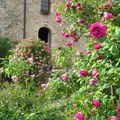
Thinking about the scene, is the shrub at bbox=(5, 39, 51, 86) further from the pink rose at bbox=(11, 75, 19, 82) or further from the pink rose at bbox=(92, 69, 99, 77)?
the pink rose at bbox=(92, 69, 99, 77)

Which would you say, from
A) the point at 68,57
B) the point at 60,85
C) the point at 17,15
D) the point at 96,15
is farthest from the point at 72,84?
the point at 17,15

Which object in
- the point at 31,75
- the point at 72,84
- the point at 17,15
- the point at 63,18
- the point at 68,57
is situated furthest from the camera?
the point at 17,15

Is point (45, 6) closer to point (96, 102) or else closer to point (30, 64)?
point (30, 64)

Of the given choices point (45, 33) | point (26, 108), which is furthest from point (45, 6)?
point (26, 108)

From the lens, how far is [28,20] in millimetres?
23656

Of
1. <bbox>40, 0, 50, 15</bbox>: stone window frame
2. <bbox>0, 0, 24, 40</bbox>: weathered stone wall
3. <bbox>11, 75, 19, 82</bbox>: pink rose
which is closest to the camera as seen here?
<bbox>11, 75, 19, 82</bbox>: pink rose

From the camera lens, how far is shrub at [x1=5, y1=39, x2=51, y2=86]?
31.9ft

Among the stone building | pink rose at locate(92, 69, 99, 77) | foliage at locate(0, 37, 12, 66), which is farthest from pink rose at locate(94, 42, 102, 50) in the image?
the stone building

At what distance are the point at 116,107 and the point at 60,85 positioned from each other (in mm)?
2074

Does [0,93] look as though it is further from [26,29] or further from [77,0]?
[26,29]

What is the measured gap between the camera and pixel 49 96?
21.6ft

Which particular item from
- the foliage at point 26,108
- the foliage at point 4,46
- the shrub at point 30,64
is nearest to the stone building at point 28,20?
the foliage at point 4,46

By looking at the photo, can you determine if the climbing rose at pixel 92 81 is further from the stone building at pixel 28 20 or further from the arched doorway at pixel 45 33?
the arched doorway at pixel 45 33

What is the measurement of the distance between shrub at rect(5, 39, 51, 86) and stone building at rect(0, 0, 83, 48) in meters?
10.9
